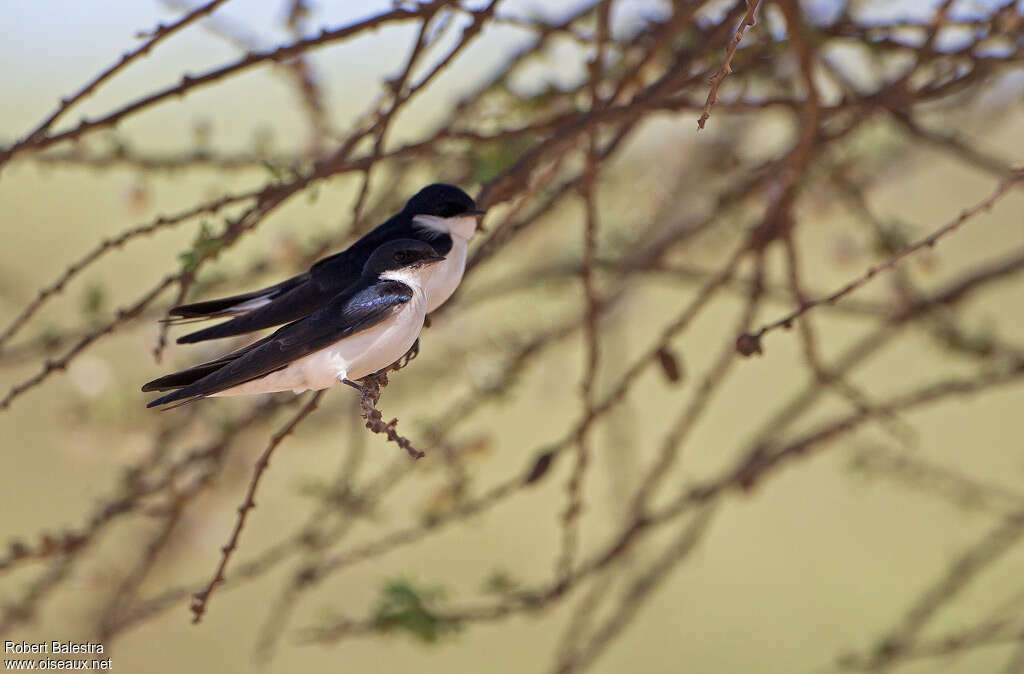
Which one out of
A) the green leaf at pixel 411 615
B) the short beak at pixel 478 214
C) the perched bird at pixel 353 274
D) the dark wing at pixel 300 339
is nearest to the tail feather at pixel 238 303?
the perched bird at pixel 353 274

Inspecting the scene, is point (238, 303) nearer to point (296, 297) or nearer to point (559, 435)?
point (296, 297)

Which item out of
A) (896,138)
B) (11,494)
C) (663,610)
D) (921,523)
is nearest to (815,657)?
(663,610)

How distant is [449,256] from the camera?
5.13 ft

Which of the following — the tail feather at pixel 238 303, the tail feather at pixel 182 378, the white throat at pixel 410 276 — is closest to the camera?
the tail feather at pixel 182 378

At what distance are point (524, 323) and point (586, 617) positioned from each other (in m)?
0.87

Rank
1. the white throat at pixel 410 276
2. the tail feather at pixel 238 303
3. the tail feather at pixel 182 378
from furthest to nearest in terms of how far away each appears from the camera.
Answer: the tail feather at pixel 238 303 < the white throat at pixel 410 276 < the tail feather at pixel 182 378

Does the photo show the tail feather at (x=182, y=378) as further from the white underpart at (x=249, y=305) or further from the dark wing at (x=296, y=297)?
the white underpart at (x=249, y=305)

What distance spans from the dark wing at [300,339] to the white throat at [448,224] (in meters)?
0.22

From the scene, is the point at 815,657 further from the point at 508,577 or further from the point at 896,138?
the point at 508,577

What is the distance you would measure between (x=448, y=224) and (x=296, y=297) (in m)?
0.26

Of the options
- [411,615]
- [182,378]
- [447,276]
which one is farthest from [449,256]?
[411,615]

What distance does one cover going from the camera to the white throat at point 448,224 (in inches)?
63.8

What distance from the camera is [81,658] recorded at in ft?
7.55

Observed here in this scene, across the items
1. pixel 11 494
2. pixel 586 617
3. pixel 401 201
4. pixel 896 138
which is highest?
pixel 11 494
